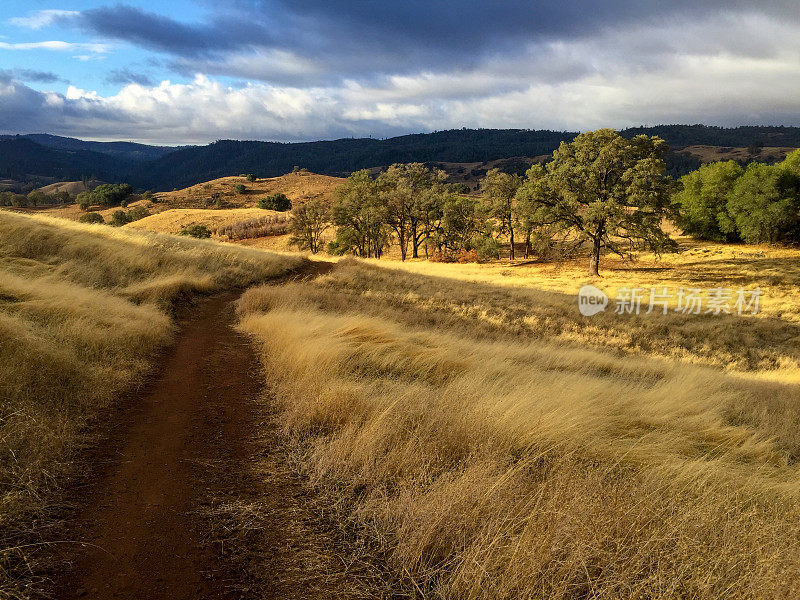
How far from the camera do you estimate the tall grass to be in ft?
9.15

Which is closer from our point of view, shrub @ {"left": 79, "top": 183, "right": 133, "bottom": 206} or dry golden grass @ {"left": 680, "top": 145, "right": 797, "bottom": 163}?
shrub @ {"left": 79, "top": 183, "right": 133, "bottom": 206}

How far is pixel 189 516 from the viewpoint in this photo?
11.9ft

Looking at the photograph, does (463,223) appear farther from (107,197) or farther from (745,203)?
(107,197)

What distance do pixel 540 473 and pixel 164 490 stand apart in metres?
3.45

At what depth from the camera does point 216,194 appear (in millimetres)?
108625

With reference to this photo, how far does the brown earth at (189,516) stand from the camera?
297cm

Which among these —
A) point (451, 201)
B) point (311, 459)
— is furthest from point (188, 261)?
point (451, 201)

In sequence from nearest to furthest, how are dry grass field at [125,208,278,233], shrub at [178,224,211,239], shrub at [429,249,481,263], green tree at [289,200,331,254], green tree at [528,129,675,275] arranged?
green tree at [528,129,675,275] < shrub at [429,249,481,263] < green tree at [289,200,331,254] < shrub at [178,224,211,239] < dry grass field at [125,208,278,233]

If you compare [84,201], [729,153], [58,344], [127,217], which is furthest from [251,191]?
[729,153]

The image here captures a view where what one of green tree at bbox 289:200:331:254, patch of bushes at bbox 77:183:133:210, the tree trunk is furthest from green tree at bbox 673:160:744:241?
patch of bushes at bbox 77:183:133:210

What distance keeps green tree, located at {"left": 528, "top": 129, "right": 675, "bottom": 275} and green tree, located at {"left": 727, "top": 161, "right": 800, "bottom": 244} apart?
17646 mm

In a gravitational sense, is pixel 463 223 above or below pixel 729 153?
below

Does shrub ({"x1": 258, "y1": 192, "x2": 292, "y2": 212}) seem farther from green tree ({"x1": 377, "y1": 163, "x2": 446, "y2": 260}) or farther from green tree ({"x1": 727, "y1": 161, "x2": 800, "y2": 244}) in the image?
green tree ({"x1": 727, "y1": 161, "x2": 800, "y2": 244})

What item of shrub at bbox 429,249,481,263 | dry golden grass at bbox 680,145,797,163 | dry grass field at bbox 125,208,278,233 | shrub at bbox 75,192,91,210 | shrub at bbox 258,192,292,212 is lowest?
shrub at bbox 429,249,481,263
